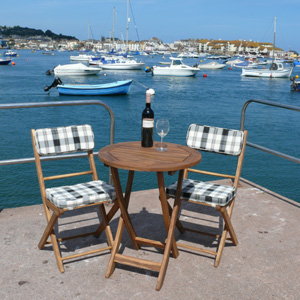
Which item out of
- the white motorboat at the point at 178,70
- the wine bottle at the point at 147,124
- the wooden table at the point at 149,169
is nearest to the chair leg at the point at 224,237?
the wooden table at the point at 149,169

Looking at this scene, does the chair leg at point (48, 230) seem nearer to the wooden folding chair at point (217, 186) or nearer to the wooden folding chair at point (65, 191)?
the wooden folding chair at point (65, 191)

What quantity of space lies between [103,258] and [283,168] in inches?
508

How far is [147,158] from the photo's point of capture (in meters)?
2.85

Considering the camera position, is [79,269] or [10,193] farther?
[10,193]

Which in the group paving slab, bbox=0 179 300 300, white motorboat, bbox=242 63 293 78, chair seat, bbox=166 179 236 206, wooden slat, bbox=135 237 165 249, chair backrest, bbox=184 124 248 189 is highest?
chair backrest, bbox=184 124 248 189

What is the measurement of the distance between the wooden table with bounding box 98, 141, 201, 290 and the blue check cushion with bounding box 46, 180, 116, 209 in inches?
5.7

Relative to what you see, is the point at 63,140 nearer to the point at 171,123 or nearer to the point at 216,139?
the point at 216,139

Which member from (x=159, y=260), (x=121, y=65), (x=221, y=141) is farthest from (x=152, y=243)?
(x=121, y=65)

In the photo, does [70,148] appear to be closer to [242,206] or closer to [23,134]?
[242,206]

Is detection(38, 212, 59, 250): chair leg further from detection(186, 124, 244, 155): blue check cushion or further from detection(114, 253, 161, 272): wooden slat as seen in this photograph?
detection(186, 124, 244, 155): blue check cushion

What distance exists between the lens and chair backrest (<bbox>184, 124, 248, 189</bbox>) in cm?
347

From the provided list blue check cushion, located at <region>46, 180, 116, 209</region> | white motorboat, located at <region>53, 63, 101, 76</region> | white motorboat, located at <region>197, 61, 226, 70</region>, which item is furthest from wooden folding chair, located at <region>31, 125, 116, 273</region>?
white motorboat, located at <region>197, 61, 226, 70</region>

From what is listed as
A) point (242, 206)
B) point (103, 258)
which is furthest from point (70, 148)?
point (242, 206)

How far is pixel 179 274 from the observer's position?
2830 mm
